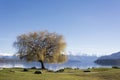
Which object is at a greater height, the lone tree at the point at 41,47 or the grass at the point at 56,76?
the lone tree at the point at 41,47

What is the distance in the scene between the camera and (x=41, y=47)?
81062mm

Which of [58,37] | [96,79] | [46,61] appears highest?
[58,37]

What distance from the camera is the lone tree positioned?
3177 inches

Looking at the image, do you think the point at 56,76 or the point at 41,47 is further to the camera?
the point at 41,47

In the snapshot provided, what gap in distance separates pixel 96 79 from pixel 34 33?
43.9m

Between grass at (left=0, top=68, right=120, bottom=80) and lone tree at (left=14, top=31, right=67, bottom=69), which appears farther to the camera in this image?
lone tree at (left=14, top=31, right=67, bottom=69)

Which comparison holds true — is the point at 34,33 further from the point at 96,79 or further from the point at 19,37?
the point at 96,79

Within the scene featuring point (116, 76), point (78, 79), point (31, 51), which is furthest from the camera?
point (31, 51)

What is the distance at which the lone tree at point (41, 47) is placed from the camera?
80.7 meters

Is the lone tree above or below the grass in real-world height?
above

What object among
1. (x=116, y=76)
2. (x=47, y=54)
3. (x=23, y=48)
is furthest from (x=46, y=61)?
(x=116, y=76)

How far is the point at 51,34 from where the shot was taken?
8469 centimetres

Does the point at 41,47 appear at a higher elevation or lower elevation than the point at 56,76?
higher

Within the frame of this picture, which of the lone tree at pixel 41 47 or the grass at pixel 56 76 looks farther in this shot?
the lone tree at pixel 41 47
